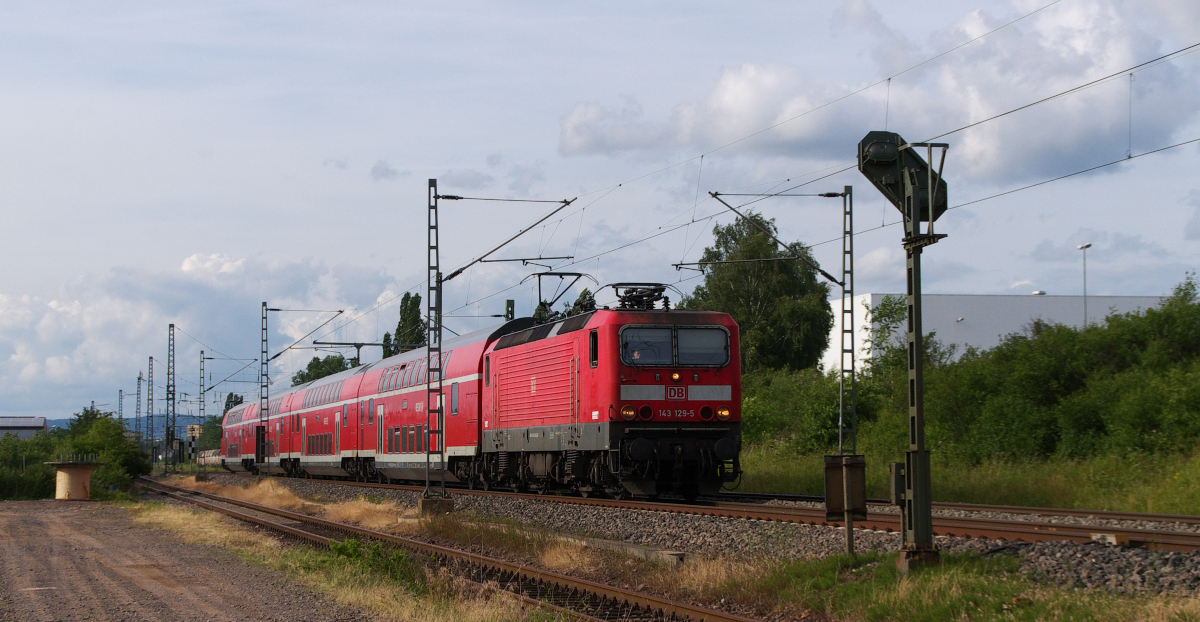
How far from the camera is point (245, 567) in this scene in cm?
1541

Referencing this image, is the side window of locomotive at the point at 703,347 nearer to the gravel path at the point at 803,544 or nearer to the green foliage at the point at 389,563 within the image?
the gravel path at the point at 803,544

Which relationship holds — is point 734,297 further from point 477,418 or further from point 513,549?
point 513,549

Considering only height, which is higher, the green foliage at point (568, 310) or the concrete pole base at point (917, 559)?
the green foliage at point (568, 310)

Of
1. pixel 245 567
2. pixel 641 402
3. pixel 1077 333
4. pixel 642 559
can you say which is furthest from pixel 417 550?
pixel 1077 333

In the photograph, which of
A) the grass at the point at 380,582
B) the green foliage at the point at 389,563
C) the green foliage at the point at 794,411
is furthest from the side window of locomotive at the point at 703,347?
the green foliage at the point at 794,411

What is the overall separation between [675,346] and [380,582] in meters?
8.63

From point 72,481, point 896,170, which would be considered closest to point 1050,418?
point 896,170

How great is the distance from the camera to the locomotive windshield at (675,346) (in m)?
19.7

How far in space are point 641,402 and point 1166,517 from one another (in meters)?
8.76

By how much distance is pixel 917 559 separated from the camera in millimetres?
Answer: 9922

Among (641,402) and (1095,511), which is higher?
(641,402)

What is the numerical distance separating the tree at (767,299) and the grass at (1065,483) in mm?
35698

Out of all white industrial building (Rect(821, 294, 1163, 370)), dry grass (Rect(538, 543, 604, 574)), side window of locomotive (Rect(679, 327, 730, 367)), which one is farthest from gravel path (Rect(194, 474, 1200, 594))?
white industrial building (Rect(821, 294, 1163, 370))

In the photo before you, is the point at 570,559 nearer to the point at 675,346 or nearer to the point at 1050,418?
the point at 675,346
